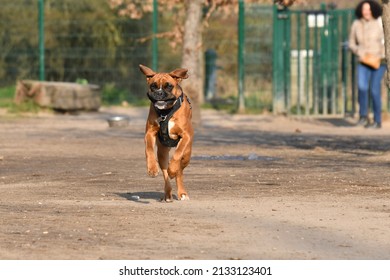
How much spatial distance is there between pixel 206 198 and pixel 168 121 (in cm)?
107

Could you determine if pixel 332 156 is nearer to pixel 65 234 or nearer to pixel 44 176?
pixel 44 176

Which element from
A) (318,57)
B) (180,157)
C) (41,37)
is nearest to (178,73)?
(180,157)

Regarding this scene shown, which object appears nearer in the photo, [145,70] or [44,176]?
[145,70]

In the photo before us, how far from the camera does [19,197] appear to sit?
1295cm

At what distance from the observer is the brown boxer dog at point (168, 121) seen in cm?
1176

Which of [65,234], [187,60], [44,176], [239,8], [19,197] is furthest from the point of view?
[239,8]

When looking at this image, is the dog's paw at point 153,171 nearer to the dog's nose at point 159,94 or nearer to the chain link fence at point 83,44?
the dog's nose at point 159,94

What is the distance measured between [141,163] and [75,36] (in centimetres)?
1226

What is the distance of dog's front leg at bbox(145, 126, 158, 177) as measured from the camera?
11695 millimetres

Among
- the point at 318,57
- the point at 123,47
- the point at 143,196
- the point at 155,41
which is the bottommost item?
the point at 143,196

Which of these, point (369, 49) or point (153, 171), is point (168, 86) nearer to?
point (153, 171)

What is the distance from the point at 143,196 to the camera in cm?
1295

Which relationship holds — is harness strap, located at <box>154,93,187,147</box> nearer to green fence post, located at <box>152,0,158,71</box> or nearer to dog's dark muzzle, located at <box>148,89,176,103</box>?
dog's dark muzzle, located at <box>148,89,176,103</box>

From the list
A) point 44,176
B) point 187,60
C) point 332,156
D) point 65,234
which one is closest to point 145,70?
point 65,234
